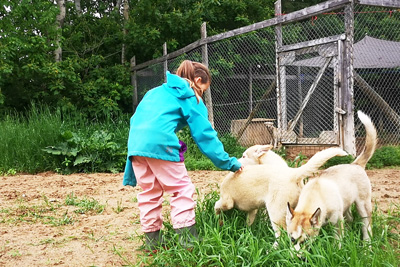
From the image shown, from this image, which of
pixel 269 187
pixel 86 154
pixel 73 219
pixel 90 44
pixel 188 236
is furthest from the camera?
pixel 90 44

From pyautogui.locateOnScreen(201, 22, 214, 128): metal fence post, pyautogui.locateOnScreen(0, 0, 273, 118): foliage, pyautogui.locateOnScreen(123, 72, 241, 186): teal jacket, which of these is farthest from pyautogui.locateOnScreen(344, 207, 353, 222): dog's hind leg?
pyautogui.locateOnScreen(0, 0, 273, 118): foliage

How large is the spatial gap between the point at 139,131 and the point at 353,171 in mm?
1802

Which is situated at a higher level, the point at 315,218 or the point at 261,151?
the point at 261,151

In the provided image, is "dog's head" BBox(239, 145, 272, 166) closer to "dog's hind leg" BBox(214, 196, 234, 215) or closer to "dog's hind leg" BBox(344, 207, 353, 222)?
"dog's hind leg" BBox(214, 196, 234, 215)

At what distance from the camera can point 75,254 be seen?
343 centimetres

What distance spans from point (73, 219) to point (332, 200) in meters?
2.89

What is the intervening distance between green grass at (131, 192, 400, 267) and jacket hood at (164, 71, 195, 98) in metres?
1.05

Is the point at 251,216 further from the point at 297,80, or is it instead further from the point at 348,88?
the point at 297,80

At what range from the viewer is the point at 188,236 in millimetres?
3115

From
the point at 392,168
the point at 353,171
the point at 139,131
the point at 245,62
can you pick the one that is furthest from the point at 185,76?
the point at 245,62

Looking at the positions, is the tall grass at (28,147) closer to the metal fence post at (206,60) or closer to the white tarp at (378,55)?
the metal fence post at (206,60)

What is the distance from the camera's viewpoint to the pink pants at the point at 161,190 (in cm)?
319

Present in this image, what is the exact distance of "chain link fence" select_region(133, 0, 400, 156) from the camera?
674 centimetres

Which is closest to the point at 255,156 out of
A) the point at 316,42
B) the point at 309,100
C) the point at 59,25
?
the point at 316,42
